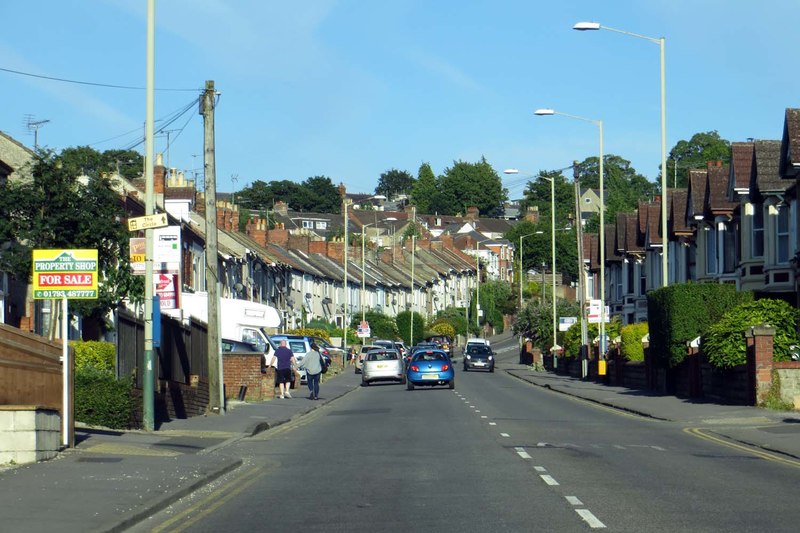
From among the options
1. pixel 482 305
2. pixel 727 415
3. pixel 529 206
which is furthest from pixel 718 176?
pixel 529 206

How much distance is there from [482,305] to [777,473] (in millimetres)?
114879

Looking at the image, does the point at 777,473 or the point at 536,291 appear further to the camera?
the point at 536,291

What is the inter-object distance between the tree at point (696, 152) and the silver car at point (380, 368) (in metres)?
92.5

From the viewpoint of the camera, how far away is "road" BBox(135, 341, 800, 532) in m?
12.3

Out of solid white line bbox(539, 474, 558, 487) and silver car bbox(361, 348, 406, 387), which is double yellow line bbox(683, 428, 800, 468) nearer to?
solid white line bbox(539, 474, 558, 487)

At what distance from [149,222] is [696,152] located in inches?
5216

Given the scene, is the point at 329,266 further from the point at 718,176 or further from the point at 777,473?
the point at 777,473

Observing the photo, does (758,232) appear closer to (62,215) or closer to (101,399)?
(62,215)

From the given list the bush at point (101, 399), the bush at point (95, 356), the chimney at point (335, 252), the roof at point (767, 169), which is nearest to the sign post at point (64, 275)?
the bush at point (101, 399)

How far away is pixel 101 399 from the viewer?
23.0 metres

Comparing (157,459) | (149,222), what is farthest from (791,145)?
(157,459)

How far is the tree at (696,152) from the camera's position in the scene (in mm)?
141000

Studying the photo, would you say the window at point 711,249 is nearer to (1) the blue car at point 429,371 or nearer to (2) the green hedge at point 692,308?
(1) the blue car at point 429,371

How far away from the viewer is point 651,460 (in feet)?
61.1
